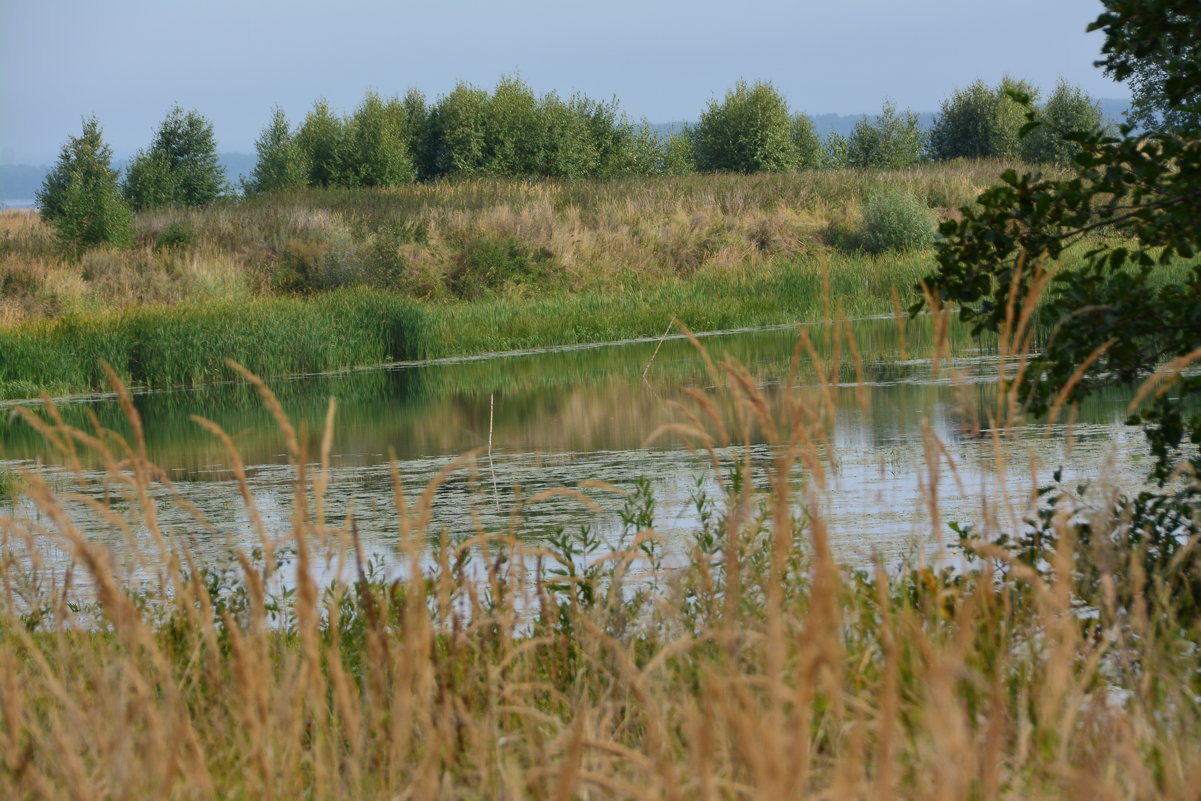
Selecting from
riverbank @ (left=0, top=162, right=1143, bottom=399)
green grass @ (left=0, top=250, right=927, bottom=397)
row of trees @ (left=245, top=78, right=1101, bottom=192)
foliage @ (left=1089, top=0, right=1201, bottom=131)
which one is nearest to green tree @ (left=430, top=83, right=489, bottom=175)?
row of trees @ (left=245, top=78, right=1101, bottom=192)

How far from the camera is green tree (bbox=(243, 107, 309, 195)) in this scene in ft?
180

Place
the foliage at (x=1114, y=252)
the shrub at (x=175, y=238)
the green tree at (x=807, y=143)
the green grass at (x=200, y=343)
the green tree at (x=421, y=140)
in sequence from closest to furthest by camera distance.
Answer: the foliage at (x=1114, y=252) → the green grass at (x=200, y=343) → the shrub at (x=175, y=238) → the green tree at (x=421, y=140) → the green tree at (x=807, y=143)

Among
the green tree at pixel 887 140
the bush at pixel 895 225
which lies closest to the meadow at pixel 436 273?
the bush at pixel 895 225

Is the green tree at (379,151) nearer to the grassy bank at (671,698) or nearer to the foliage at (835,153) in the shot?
the foliage at (835,153)

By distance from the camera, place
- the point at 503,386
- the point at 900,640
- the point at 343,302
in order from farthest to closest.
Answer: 1. the point at 343,302
2. the point at 503,386
3. the point at 900,640

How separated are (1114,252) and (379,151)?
168 ft

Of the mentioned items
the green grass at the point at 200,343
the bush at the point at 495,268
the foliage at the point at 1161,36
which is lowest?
the green grass at the point at 200,343

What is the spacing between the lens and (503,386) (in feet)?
56.4

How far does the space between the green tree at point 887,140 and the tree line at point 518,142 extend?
64mm

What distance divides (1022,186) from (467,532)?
13.0ft

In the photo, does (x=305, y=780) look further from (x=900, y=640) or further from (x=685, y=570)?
(x=900, y=640)

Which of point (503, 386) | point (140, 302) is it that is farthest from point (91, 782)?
point (140, 302)

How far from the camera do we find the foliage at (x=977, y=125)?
59.8 meters

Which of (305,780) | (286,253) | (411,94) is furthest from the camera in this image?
(411,94)
